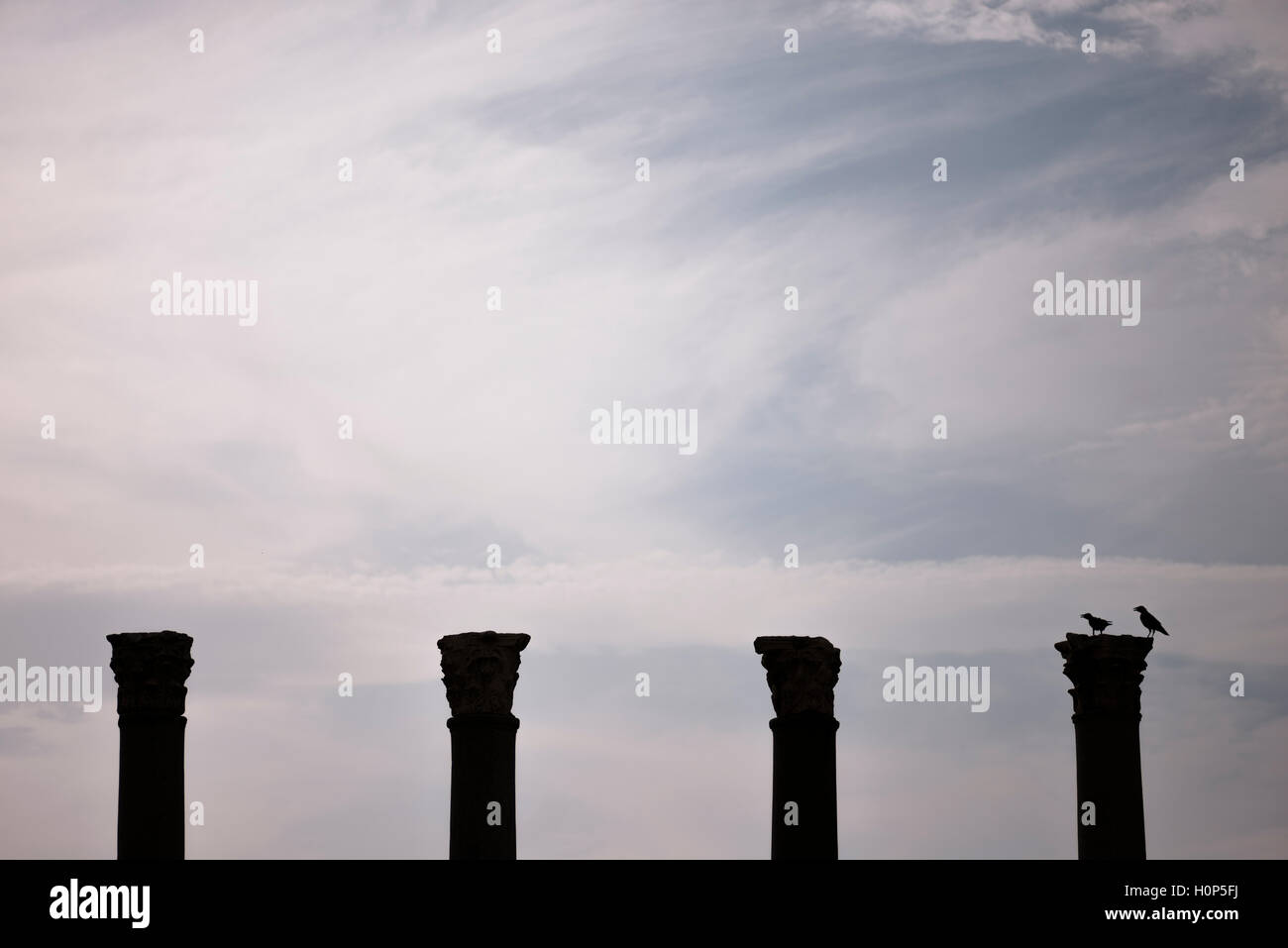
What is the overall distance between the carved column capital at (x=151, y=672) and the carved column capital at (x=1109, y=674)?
1437 centimetres

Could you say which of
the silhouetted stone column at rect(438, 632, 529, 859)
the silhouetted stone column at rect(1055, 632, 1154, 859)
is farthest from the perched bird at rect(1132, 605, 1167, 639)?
the silhouetted stone column at rect(438, 632, 529, 859)

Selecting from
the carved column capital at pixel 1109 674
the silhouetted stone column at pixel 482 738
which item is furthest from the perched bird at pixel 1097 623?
the silhouetted stone column at pixel 482 738

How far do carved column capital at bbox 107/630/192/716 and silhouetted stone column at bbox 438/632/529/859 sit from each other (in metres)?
4.22

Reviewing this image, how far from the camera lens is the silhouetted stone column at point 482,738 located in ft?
117

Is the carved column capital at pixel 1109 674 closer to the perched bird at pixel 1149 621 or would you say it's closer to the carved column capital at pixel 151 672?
the perched bird at pixel 1149 621

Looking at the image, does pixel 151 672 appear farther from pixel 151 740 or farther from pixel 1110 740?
pixel 1110 740

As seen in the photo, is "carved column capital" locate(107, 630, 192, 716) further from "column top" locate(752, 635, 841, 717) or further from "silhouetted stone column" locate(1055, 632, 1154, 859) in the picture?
"silhouetted stone column" locate(1055, 632, 1154, 859)

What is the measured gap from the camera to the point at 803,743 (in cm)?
3662

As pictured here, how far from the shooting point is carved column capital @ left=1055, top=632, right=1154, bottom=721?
36.7 metres

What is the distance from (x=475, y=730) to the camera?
36062mm

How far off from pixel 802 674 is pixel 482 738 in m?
5.21

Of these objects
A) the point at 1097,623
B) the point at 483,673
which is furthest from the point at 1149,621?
the point at 483,673
